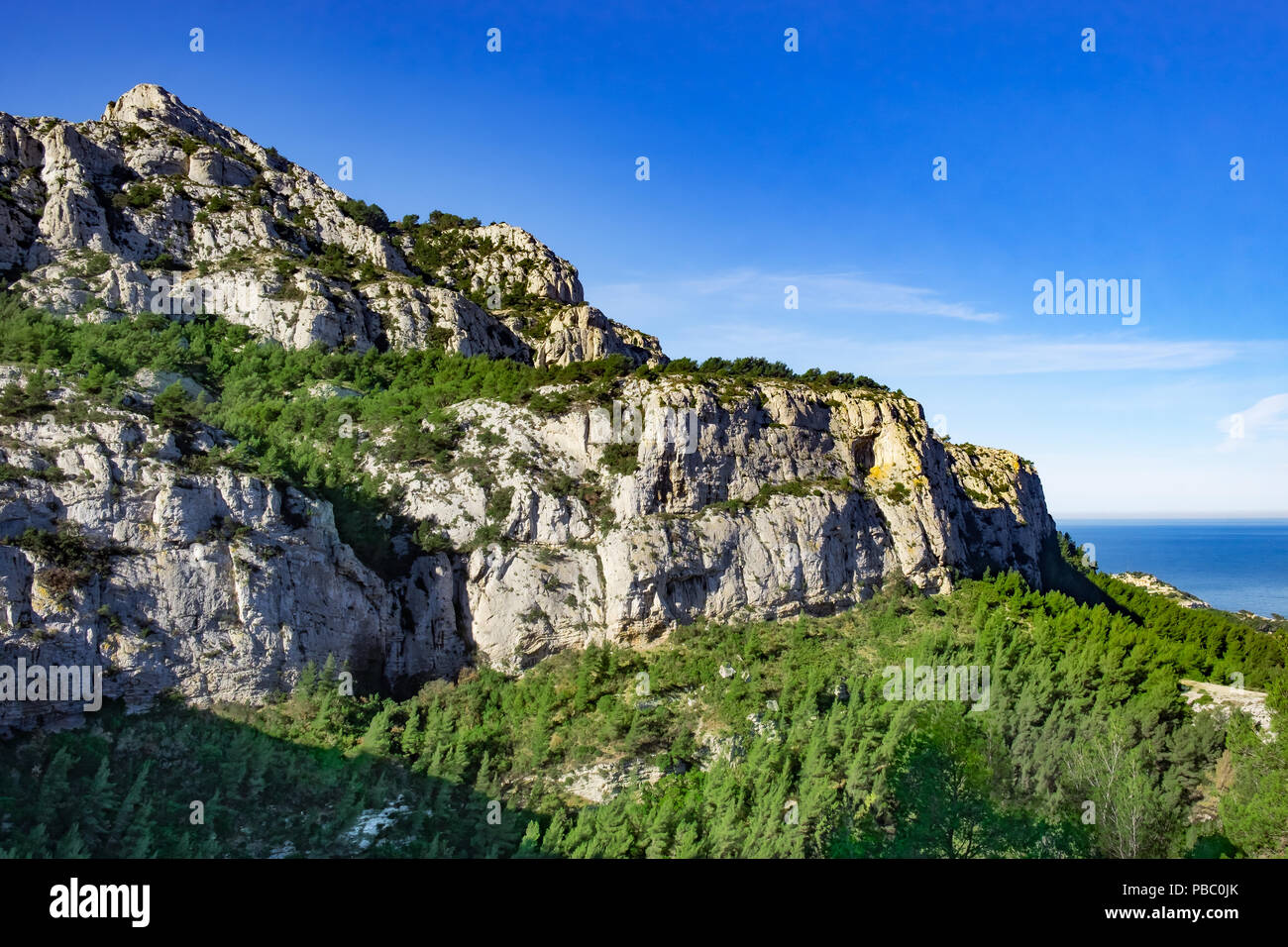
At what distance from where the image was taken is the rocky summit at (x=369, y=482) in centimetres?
2461

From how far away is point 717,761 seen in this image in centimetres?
2586

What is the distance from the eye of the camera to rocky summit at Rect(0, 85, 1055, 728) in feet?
80.7

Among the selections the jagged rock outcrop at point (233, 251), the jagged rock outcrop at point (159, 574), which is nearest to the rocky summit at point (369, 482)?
the jagged rock outcrop at point (159, 574)

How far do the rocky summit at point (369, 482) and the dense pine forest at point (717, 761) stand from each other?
98.5 inches

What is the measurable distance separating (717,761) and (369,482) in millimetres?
21203

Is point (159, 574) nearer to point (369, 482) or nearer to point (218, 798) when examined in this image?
point (218, 798)

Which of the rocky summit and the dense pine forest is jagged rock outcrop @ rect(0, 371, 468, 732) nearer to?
the rocky summit

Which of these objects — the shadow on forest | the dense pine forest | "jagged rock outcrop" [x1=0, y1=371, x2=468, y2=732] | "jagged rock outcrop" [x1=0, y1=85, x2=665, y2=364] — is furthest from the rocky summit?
the dense pine forest

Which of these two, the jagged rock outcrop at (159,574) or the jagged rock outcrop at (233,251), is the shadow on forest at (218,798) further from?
the jagged rock outcrop at (233,251)

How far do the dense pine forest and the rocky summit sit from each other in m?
2.50

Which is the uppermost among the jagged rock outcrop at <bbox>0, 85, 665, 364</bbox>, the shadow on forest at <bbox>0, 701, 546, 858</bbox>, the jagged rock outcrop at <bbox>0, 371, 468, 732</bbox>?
the jagged rock outcrop at <bbox>0, 85, 665, 364</bbox>

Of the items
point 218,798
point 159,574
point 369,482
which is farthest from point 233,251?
point 218,798

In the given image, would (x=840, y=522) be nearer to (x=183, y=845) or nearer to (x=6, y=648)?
(x=183, y=845)
